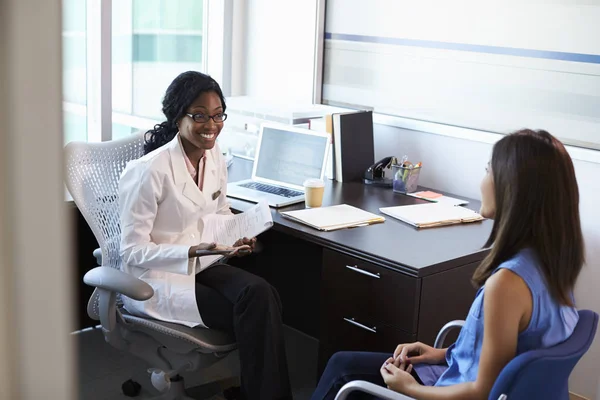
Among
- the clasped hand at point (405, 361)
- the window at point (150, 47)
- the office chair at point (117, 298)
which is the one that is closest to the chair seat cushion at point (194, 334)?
the office chair at point (117, 298)

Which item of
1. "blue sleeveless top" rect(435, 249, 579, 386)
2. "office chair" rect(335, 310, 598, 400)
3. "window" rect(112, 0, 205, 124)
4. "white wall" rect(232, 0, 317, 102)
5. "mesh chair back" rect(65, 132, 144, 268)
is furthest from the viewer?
"white wall" rect(232, 0, 317, 102)

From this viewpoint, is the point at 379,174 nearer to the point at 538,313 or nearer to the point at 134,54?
the point at 134,54

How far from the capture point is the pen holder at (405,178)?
9.14 ft

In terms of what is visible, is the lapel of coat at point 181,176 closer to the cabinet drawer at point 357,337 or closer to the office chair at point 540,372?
the cabinet drawer at point 357,337

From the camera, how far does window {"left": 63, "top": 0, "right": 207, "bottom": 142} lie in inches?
116

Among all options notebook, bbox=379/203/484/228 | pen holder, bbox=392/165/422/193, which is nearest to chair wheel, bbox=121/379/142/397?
notebook, bbox=379/203/484/228

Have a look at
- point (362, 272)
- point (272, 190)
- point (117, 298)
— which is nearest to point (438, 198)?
point (272, 190)

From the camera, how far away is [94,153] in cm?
234

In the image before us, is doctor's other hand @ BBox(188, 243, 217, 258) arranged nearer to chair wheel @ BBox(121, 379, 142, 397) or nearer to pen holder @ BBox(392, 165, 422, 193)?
chair wheel @ BBox(121, 379, 142, 397)

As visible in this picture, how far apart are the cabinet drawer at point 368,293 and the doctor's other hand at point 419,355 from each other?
20cm

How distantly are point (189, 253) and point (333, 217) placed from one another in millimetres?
519

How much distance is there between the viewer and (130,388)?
2.56m

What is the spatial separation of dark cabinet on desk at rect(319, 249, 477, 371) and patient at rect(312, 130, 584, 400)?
0.43 m

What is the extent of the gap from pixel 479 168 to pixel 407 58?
21.7 inches
